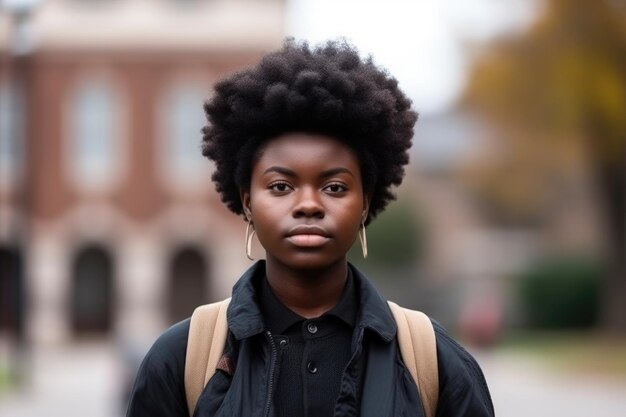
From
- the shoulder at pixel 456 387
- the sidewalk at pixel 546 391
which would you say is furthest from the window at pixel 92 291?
the shoulder at pixel 456 387

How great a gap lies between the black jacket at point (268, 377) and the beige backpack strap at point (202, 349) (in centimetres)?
2

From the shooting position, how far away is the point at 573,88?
3103cm

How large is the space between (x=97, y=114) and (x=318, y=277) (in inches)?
1415

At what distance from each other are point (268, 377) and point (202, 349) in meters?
0.20

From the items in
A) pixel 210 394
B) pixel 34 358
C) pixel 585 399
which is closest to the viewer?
pixel 210 394

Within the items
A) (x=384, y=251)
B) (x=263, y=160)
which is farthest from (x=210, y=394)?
(x=384, y=251)

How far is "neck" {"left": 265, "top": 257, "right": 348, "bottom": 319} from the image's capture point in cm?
317

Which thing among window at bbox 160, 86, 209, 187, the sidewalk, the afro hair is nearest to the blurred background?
window at bbox 160, 86, 209, 187

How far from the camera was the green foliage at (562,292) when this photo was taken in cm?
3712

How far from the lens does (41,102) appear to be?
1507 inches

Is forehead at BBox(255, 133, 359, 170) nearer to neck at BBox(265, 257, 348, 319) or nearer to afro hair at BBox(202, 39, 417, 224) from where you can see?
afro hair at BBox(202, 39, 417, 224)

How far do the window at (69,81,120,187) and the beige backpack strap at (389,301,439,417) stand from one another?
3564 centimetres

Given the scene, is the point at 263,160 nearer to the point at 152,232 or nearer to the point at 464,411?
the point at 464,411

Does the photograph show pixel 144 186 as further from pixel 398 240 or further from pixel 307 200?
pixel 307 200
